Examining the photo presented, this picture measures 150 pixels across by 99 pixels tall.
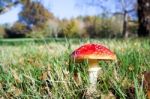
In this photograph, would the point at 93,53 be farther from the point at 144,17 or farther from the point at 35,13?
the point at 35,13

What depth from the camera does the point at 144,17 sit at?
11.9 meters

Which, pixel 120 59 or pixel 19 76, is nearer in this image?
pixel 19 76

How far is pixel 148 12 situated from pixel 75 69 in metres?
9.19

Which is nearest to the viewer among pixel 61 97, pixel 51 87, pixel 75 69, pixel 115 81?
pixel 61 97

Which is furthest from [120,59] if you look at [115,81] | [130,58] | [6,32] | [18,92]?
[6,32]

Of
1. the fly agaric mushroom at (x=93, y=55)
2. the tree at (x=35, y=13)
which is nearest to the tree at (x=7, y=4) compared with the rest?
the tree at (x=35, y=13)

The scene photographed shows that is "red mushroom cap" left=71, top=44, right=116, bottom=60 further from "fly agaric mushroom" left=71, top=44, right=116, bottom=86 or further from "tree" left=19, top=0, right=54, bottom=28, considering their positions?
"tree" left=19, top=0, right=54, bottom=28

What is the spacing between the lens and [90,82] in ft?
7.61

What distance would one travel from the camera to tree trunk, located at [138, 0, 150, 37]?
11.7 m

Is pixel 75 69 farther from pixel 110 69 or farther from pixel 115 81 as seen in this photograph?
pixel 115 81

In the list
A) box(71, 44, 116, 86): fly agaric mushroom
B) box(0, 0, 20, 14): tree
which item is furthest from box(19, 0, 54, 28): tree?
box(71, 44, 116, 86): fly agaric mushroom

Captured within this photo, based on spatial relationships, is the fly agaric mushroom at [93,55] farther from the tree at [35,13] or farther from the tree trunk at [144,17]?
the tree at [35,13]

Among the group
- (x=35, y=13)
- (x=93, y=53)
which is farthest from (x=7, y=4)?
(x=93, y=53)

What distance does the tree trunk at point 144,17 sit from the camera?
11664mm
